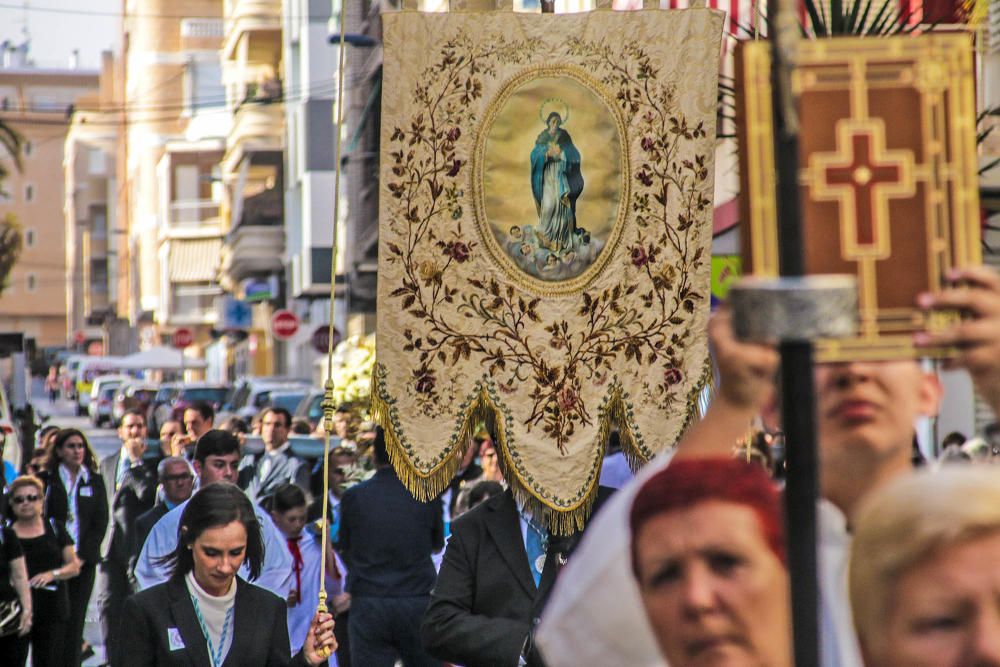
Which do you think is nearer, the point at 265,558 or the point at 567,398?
the point at 567,398

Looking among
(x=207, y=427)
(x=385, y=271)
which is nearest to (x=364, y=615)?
(x=385, y=271)

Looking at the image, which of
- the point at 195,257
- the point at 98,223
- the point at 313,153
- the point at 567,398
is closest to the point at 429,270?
the point at 567,398

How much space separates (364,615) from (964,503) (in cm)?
717

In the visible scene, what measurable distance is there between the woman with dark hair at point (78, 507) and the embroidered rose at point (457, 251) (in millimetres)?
6452

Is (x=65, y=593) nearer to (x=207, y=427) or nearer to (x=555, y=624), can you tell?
(x=207, y=427)

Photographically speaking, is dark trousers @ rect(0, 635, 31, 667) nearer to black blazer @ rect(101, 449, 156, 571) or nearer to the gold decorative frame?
black blazer @ rect(101, 449, 156, 571)

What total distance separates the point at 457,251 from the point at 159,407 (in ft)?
85.0

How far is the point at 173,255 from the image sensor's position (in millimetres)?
70125

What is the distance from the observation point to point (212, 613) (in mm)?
6125

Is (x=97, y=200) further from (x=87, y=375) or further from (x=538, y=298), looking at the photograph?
(x=538, y=298)

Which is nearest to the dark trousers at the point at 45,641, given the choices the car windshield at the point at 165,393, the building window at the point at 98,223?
the car windshield at the point at 165,393

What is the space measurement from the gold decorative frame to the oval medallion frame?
3585 mm

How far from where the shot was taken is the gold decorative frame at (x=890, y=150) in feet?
7.61

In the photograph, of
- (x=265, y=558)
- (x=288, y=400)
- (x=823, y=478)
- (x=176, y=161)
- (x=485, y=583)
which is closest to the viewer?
(x=823, y=478)
